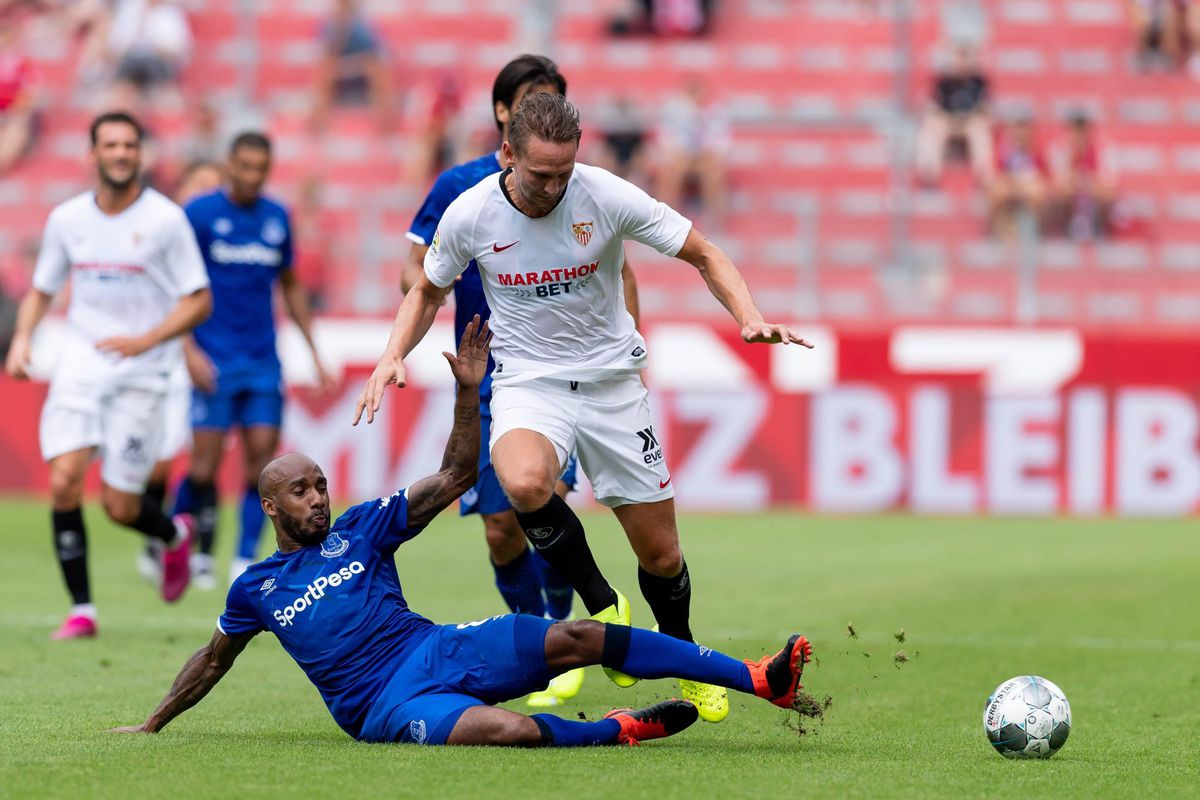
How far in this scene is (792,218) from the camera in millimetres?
18750

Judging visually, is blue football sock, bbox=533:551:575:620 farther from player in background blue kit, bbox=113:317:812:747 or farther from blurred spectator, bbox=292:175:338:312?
blurred spectator, bbox=292:175:338:312

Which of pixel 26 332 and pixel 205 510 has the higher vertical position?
pixel 26 332

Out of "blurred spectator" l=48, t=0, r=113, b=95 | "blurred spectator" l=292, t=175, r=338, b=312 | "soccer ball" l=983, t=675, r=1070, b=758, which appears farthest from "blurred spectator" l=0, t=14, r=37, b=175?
"soccer ball" l=983, t=675, r=1070, b=758

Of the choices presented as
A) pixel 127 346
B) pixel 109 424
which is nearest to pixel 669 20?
pixel 109 424

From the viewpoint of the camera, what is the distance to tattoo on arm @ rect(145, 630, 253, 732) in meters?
6.45

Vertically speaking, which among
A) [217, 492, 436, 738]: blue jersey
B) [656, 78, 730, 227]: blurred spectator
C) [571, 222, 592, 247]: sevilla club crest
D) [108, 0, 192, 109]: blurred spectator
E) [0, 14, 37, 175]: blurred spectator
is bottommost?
[217, 492, 436, 738]: blue jersey

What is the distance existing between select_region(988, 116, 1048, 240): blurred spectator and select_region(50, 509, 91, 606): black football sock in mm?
12008

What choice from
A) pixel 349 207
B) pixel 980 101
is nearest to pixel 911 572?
pixel 349 207

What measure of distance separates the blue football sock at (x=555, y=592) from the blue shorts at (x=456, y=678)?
1.89 meters

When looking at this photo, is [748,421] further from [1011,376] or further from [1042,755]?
[1042,755]

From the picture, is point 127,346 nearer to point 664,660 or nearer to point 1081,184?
point 664,660

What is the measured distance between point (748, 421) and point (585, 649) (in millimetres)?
11476

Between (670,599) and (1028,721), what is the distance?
159 centimetres

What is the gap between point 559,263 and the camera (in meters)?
6.89
